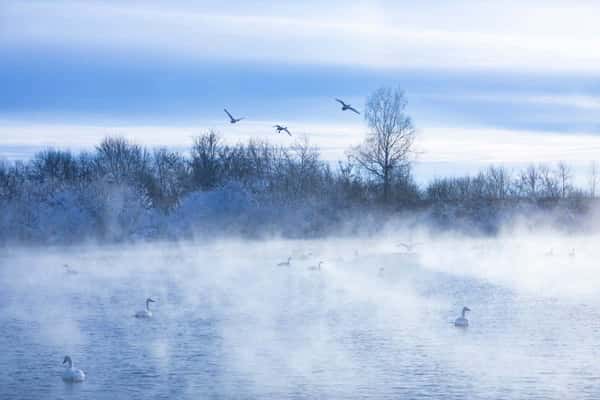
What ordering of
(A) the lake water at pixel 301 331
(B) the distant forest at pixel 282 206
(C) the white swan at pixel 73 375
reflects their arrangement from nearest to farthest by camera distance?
(A) the lake water at pixel 301 331 < (C) the white swan at pixel 73 375 < (B) the distant forest at pixel 282 206

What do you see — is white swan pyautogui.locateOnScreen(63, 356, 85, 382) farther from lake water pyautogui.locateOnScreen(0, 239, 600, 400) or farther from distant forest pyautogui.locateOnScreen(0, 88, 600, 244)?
distant forest pyautogui.locateOnScreen(0, 88, 600, 244)

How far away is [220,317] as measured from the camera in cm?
2778

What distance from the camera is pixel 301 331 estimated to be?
83.3ft

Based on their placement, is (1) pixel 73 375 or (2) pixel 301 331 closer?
(1) pixel 73 375

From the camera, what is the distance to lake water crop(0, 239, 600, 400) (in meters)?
19.1

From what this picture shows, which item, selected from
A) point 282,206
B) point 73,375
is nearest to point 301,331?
point 73,375

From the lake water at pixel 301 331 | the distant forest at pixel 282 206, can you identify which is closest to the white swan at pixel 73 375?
the lake water at pixel 301 331

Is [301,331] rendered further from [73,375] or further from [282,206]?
[282,206]

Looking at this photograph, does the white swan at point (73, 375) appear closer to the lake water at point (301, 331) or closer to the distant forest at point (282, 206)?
the lake water at point (301, 331)

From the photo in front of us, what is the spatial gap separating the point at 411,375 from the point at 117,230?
1543 inches

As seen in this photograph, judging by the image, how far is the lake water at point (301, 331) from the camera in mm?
19094

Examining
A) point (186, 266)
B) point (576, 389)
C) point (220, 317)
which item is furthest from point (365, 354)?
point (186, 266)

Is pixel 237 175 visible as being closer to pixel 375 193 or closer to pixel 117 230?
pixel 375 193

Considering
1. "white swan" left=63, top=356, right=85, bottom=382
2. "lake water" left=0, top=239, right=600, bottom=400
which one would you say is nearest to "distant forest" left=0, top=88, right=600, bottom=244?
"lake water" left=0, top=239, right=600, bottom=400
